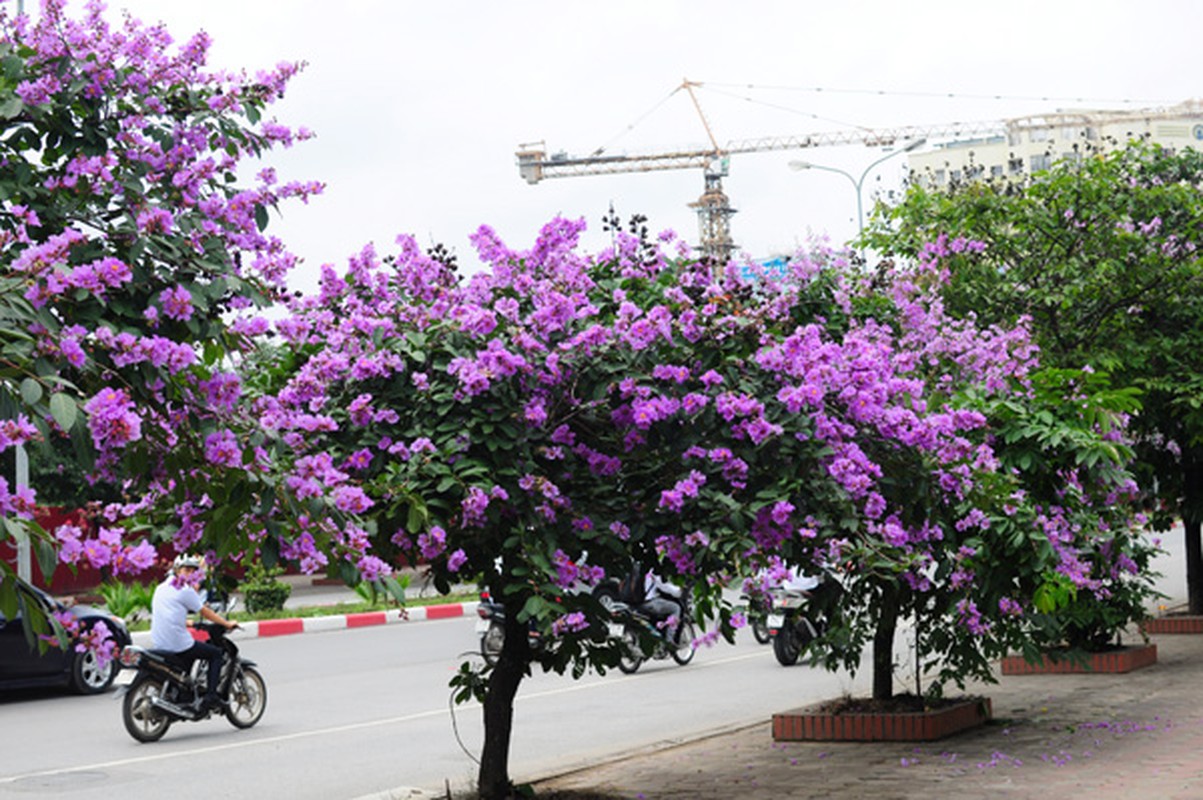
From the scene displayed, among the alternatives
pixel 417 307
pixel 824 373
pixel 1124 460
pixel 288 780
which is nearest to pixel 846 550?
pixel 824 373

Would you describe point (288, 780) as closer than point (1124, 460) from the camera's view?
No

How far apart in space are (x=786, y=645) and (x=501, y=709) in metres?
9.44

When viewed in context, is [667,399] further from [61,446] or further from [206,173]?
[61,446]

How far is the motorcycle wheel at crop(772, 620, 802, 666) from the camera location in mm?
17016

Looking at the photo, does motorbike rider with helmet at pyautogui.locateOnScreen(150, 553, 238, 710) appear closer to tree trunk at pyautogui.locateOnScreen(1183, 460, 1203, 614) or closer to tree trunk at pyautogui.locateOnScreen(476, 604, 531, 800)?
tree trunk at pyautogui.locateOnScreen(476, 604, 531, 800)

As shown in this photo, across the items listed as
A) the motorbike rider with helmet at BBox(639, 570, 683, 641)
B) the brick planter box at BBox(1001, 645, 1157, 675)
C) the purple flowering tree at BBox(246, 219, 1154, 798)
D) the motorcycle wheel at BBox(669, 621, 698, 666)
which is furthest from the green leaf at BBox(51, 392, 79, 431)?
the motorcycle wheel at BBox(669, 621, 698, 666)

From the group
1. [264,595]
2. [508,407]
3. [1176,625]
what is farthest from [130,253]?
[264,595]

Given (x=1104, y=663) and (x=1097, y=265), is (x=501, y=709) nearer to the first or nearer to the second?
(x=1097, y=265)

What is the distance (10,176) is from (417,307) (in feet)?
8.69

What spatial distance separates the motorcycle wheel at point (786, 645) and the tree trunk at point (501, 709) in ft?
30.2

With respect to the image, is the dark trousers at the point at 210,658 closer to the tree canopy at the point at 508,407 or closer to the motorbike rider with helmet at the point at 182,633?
the motorbike rider with helmet at the point at 182,633

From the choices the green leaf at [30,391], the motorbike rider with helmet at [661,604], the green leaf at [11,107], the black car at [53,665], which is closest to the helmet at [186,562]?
the green leaf at [11,107]

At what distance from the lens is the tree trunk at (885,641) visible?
32.4ft

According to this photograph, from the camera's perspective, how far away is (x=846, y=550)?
695 cm
